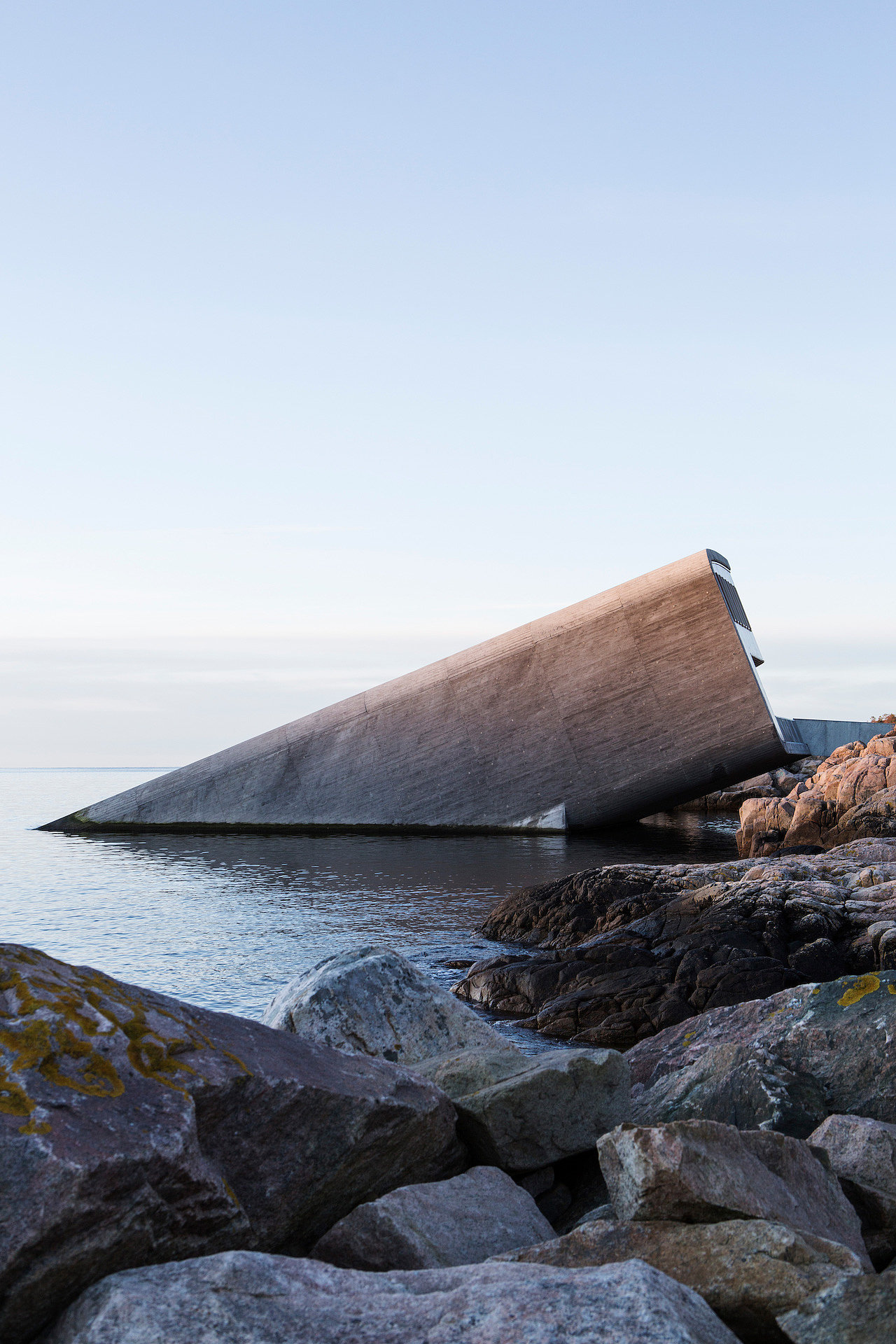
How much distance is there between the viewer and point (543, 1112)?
11.1ft

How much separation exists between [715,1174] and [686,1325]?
29.9 inches

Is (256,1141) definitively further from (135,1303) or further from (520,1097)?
(520,1097)

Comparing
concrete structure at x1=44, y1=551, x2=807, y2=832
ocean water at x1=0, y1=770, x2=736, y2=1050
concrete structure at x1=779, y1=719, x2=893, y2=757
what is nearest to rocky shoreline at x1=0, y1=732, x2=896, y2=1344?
ocean water at x1=0, y1=770, x2=736, y2=1050

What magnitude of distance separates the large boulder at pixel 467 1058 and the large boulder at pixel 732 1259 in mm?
891

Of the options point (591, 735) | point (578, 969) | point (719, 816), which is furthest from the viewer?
point (719, 816)

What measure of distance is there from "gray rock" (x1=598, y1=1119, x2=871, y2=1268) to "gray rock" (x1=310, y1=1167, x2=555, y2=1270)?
1.27 ft

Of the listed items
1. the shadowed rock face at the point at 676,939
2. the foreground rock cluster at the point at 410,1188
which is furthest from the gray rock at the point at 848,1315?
the shadowed rock face at the point at 676,939

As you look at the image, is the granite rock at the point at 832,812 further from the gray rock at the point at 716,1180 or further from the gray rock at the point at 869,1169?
the gray rock at the point at 716,1180

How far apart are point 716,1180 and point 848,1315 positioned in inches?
19.0

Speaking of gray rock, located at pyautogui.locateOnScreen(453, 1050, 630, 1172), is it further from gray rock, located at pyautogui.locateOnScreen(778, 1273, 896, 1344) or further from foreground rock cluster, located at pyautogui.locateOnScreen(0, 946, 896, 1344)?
gray rock, located at pyautogui.locateOnScreen(778, 1273, 896, 1344)

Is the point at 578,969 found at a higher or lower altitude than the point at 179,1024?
lower

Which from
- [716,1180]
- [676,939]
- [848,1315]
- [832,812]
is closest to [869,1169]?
[716,1180]

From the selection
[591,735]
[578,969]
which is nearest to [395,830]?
[591,735]

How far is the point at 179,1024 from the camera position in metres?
2.64
